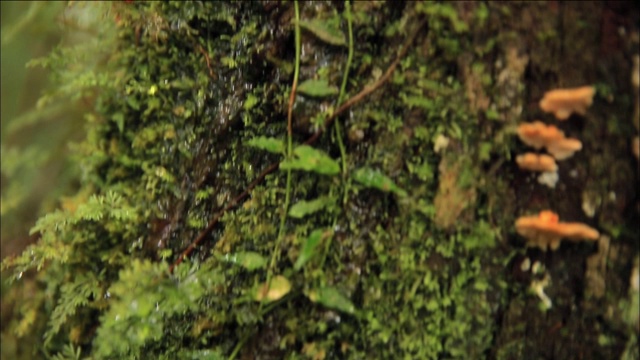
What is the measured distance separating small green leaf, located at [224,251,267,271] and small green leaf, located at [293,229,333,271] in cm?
13

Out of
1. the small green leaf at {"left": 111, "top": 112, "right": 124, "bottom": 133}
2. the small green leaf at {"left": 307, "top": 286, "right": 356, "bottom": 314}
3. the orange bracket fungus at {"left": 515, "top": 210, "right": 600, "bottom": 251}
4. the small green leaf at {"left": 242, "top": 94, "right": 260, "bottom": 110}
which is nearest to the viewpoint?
the orange bracket fungus at {"left": 515, "top": 210, "right": 600, "bottom": 251}

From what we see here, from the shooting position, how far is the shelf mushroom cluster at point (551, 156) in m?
1.46

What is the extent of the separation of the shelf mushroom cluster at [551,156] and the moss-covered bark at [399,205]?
0.04 m

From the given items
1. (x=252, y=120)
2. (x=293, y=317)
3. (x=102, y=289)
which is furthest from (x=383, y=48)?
(x=102, y=289)

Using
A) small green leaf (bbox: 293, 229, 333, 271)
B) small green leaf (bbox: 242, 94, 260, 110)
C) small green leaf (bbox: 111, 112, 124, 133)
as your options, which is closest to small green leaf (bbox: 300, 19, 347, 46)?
small green leaf (bbox: 242, 94, 260, 110)

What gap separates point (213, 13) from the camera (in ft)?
6.10

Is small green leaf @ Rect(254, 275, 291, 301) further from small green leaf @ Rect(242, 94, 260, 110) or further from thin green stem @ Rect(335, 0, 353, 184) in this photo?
small green leaf @ Rect(242, 94, 260, 110)

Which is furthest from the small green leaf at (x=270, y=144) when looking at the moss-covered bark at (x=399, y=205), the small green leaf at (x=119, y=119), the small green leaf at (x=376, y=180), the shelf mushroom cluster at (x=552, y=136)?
A: the shelf mushroom cluster at (x=552, y=136)

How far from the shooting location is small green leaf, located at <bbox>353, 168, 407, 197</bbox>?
1587 millimetres

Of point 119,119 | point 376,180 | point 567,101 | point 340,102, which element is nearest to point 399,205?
point 376,180

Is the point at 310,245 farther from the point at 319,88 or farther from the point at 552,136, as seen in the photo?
the point at 552,136

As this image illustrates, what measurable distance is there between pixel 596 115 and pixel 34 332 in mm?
2553

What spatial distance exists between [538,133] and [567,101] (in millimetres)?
143

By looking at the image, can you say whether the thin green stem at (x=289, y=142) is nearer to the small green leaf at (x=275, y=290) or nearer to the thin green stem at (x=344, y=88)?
the small green leaf at (x=275, y=290)
